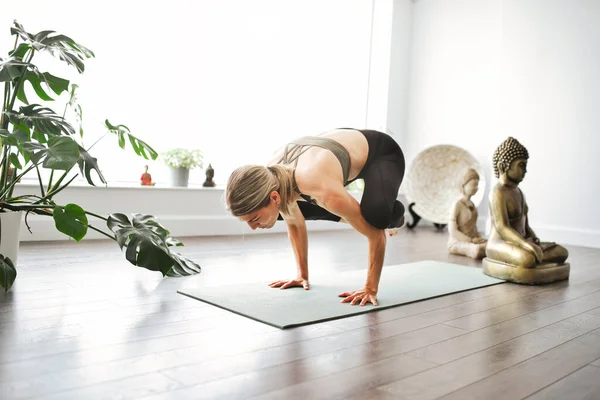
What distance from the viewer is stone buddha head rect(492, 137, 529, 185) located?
3.17m

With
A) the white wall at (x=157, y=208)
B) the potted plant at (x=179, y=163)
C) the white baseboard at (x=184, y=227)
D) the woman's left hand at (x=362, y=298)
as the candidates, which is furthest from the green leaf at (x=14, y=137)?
the potted plant at (x=179, y=163)

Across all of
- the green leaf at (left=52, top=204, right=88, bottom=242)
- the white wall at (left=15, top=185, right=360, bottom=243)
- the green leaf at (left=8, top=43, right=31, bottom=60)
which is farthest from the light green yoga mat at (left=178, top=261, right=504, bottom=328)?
the white wall at (left=15, top=185, right=360, bottom=243)

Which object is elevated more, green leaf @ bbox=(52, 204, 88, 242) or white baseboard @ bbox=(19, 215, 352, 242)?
green leaf @ bbox=(52, 204, 88, 242)

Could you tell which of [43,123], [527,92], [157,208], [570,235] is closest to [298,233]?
[43,123]

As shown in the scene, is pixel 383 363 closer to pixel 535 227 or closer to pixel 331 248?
pixel 331 248

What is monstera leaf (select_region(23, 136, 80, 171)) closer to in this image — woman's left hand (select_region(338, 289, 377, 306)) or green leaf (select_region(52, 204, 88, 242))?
green leaf (select_region(52, 204, 88, 242))

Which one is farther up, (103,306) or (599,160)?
(599,160)

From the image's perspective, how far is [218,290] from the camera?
8.27 ft

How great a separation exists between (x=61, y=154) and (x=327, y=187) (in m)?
1.03

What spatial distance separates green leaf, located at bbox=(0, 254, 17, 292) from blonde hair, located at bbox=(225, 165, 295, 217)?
0.98 meters

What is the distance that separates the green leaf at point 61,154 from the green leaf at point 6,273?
1.73 feet

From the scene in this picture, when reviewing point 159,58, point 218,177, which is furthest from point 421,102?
point 159,58

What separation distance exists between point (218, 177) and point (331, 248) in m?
1.65

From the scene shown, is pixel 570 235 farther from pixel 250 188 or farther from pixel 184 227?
pixel 250 188
